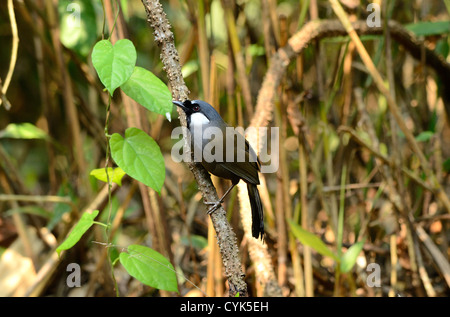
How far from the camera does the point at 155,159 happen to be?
5.03 feet

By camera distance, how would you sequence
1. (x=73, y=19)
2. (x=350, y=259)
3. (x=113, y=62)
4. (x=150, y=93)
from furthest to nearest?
1. (x=73, y=19)
2. (x=350, y=259)
3. (x=150, y=93)
4. (x=113, y=62)

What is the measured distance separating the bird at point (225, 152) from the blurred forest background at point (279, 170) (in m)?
0.18

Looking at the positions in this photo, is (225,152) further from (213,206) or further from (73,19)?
(73,19)

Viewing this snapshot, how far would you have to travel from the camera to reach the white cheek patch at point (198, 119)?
1966 millimetres

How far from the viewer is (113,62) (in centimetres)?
138

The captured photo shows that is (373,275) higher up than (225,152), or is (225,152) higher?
(225,152)

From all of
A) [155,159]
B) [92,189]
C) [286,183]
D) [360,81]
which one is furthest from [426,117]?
[155,159]

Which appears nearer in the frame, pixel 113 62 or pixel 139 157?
pixel 113 62

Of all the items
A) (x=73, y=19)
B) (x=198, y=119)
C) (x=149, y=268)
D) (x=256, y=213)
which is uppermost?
(x=73, y=19)

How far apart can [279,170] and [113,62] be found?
1331 mm

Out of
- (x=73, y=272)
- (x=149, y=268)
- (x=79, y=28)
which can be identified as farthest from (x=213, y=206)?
(x=79, y=28)
